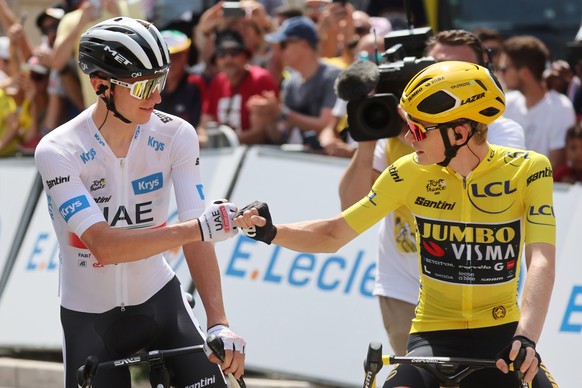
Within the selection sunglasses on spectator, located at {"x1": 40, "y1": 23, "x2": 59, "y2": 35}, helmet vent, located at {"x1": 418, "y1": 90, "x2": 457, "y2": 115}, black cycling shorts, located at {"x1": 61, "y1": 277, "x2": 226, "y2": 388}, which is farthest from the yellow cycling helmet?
sunglasses on spectator, located at {"x1": 40, "y1": 23, "x2": 59, "y2": 35}

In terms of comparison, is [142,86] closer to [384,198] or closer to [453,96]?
[384,198]

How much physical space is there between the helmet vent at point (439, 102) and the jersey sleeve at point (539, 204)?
0.45m

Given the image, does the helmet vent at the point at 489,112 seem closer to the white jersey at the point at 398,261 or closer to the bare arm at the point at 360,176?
the white jersey at the point at 398,261

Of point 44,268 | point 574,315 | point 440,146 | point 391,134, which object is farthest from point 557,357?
point 44,268

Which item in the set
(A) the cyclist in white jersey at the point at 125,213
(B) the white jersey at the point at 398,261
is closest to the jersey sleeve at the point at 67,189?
(A) the cyclist in white jersey at the point at 125,213

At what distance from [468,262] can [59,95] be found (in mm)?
7200

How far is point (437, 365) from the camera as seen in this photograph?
14.6 feet

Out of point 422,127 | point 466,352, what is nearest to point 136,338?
point 466,352

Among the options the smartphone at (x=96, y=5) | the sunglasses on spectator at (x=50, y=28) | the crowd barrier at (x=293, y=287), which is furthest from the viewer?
the sunglasses on spectator at (x=50, y=28)

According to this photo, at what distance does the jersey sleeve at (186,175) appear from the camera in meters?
4.87

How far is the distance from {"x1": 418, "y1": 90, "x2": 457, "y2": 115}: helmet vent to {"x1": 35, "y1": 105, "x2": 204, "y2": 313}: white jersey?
1.05 metres

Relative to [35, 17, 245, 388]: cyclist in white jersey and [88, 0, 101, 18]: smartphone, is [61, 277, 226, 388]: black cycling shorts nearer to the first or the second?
[35, 17, 245, 388]: cyclist in white jersey

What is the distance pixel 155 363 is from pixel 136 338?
221 mm

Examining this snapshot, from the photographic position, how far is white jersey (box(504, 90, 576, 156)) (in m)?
8.87
